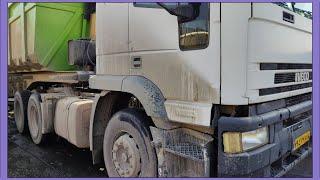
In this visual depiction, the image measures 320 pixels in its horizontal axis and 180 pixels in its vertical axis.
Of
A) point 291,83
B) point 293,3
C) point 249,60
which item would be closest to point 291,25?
point 293,3

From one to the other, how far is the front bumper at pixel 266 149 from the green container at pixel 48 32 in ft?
12.9

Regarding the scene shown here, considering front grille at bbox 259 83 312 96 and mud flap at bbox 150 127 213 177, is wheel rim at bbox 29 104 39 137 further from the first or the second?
front grille at bbox 259 83 312 96

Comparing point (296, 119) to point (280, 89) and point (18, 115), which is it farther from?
point (18, 115)

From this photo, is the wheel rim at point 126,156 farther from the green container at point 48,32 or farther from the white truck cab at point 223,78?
the green container at point 48,32

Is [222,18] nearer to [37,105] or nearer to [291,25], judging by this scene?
[291,25]

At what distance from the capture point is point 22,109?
6.81 m

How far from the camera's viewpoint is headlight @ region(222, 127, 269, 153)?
2.76 m

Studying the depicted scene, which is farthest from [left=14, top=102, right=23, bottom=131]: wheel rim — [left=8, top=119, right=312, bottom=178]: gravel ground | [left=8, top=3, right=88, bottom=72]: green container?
[left=8, top=3, right=88, bottom=72]: green container

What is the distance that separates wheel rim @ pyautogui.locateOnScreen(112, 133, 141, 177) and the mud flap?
1.00 ft

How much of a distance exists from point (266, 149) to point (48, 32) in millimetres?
4455

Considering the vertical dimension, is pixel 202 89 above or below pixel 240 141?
above

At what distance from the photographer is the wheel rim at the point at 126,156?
343 cm

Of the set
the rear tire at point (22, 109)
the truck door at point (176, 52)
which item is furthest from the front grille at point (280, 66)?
the rear tire at point (22, 109)

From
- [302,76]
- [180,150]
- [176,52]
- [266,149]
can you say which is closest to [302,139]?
[302,76]
